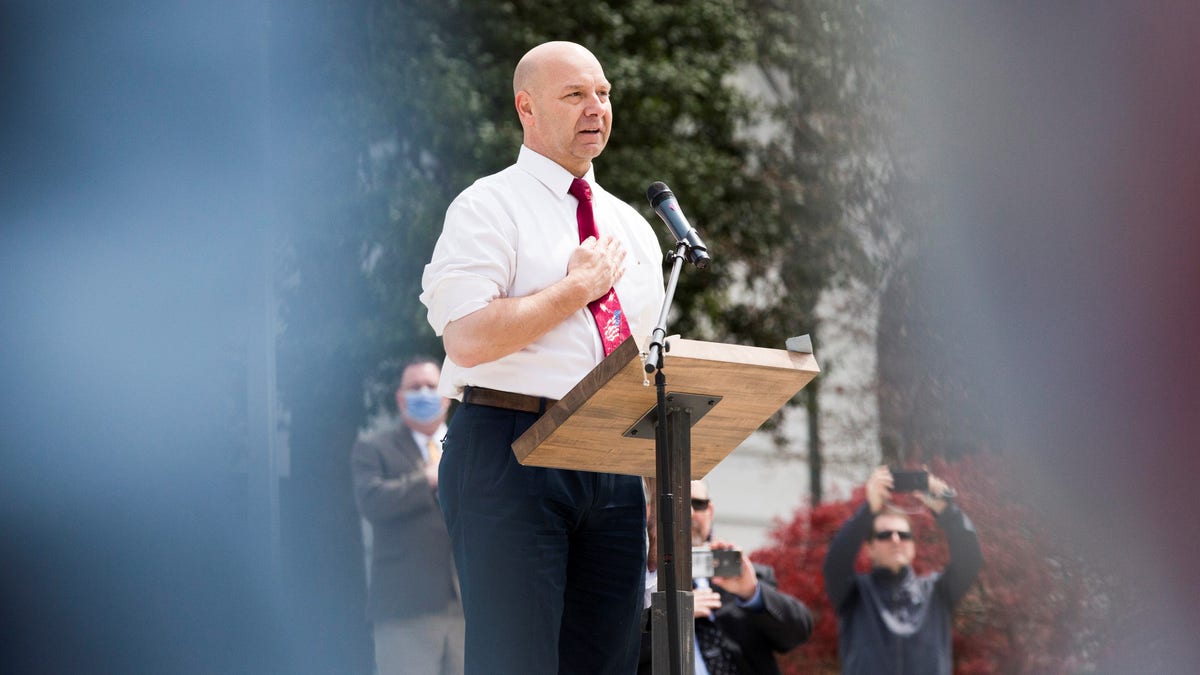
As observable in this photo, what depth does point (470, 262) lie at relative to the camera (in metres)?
2.60

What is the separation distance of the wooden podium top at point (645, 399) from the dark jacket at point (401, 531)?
282cm

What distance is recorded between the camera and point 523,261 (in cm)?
270

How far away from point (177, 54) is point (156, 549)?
1.33 m

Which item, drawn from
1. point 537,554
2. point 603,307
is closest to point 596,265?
point 603,307

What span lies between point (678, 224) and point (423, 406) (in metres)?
3.34

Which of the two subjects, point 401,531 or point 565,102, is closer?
point 565,102

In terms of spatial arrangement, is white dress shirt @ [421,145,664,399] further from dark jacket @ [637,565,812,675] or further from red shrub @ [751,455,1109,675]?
red shrub @ [751,455,1109,675]

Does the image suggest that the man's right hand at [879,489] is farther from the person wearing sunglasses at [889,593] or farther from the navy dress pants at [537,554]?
the navy dress pants at [537,554]

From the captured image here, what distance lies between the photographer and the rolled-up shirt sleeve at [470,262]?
2586mm

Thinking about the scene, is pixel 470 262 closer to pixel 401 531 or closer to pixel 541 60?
pixel 541 60

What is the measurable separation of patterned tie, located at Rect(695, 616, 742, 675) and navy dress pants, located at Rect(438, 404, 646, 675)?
188 centimetres

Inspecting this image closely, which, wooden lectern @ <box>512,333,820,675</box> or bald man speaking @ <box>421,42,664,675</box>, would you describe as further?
bald man speaking @ <box>421,42,664,675</box>

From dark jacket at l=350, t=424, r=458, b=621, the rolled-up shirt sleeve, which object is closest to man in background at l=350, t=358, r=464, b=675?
dark jacket at l=350, t=424, r=458, b=621

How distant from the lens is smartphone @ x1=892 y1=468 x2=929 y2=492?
543 centimetres
